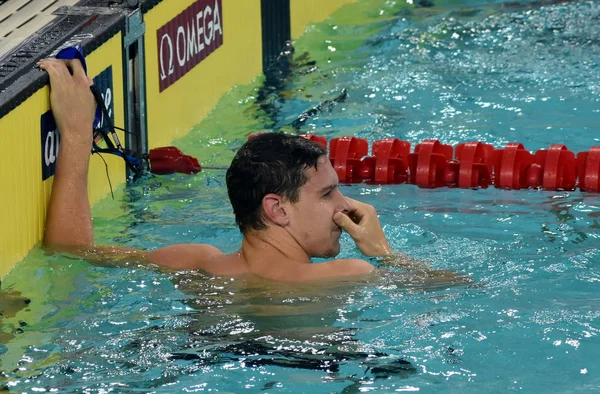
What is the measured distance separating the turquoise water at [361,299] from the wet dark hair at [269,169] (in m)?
0.26

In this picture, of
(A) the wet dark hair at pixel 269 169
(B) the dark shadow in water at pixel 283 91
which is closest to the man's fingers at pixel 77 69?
(A) the wet dark hair at pixel 269 169

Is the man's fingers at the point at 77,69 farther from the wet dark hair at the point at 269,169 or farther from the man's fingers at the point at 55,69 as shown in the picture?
the wet dark hair at the point at 269,169

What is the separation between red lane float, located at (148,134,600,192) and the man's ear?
1.54m

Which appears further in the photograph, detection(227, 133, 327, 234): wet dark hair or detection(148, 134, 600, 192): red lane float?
detection(148, 134, 600, 192): red lane float

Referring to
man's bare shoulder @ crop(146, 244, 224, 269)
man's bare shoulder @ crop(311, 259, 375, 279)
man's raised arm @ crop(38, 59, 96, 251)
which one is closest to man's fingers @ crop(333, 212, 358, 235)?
man's bare shoulder @ crop(311, 259, 375, 279)

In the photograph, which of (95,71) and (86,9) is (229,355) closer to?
(95,71)

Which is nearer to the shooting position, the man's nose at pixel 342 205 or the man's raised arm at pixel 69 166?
the man's nose at pixel 342 205

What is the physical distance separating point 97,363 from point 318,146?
2.97 feet

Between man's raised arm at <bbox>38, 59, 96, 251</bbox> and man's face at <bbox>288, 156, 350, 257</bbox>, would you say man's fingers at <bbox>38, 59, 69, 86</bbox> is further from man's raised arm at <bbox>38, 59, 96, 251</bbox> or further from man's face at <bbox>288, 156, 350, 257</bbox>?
man's face at <bbox>288, 156, 350, 257</bbox>

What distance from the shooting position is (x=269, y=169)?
3.24 metres

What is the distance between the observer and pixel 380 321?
126 inches

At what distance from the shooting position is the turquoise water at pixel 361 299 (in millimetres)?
2889

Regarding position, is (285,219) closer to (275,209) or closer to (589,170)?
(275,209)

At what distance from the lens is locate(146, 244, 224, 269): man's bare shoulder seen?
11.4 ft
